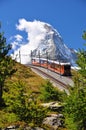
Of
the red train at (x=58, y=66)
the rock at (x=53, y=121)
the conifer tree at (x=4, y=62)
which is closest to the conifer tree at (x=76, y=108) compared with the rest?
the rock at (x=53, y=121)

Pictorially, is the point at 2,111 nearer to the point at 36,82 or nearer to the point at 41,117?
the point at 41,117

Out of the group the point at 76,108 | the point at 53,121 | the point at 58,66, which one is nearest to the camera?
the point at 76,108

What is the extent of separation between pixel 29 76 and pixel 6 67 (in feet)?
164

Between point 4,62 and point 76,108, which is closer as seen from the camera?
point 76,108

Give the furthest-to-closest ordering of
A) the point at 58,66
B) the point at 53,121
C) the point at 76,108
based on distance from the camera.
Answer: the point at 58,66
the point at 53,121
the point at 76,108

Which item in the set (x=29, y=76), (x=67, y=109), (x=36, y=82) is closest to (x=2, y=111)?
(x=67, y=109)

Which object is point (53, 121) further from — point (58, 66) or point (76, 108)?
point (58, 66)

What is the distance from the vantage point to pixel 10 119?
37.1 metres

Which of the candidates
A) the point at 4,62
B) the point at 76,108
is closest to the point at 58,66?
the point at 4,62

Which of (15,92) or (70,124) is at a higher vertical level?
(15,92)

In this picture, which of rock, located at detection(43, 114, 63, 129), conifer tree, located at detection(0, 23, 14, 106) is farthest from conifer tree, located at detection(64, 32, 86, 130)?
conifer tree, located at detection(0, 23, 14, 106)

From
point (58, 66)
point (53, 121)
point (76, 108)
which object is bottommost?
point (53, 121)

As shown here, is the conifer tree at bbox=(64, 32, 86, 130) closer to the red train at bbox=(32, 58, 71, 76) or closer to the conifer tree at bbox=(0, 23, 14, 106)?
the conifer tree at bbox=(0, 23, 14, 106)

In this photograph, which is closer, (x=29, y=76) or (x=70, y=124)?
(x=70, y=124)
